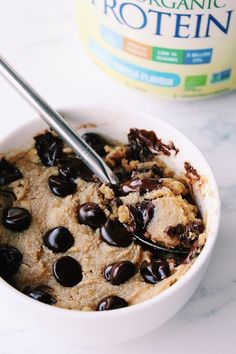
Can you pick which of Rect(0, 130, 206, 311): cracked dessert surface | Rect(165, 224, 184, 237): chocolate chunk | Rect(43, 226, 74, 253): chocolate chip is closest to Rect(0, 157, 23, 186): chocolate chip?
Rect(0, 130, 206, 311): cracked dessert surface

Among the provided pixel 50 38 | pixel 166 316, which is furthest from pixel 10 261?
pixel 50 38

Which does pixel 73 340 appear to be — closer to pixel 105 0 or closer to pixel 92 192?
pixel 92 192

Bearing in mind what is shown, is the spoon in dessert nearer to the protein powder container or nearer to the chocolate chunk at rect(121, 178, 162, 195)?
the chocolate chunk at rect(121, 178, 162, 195)

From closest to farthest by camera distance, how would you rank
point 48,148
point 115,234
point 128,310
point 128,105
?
point 128,310 < point 115,234 < point 48,148 < point 128,105

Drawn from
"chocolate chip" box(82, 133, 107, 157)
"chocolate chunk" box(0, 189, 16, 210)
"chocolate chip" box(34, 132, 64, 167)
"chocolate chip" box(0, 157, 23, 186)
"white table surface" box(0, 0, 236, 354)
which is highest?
"chocolate chip" box(0, 157, 23, 186)

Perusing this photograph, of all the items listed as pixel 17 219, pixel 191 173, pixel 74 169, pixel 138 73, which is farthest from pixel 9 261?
pixel 138 73

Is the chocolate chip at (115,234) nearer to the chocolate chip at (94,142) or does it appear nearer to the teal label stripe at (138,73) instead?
the chocolate chip at (94,142)

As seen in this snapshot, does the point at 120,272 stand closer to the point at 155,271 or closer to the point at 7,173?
the point at 155,271
